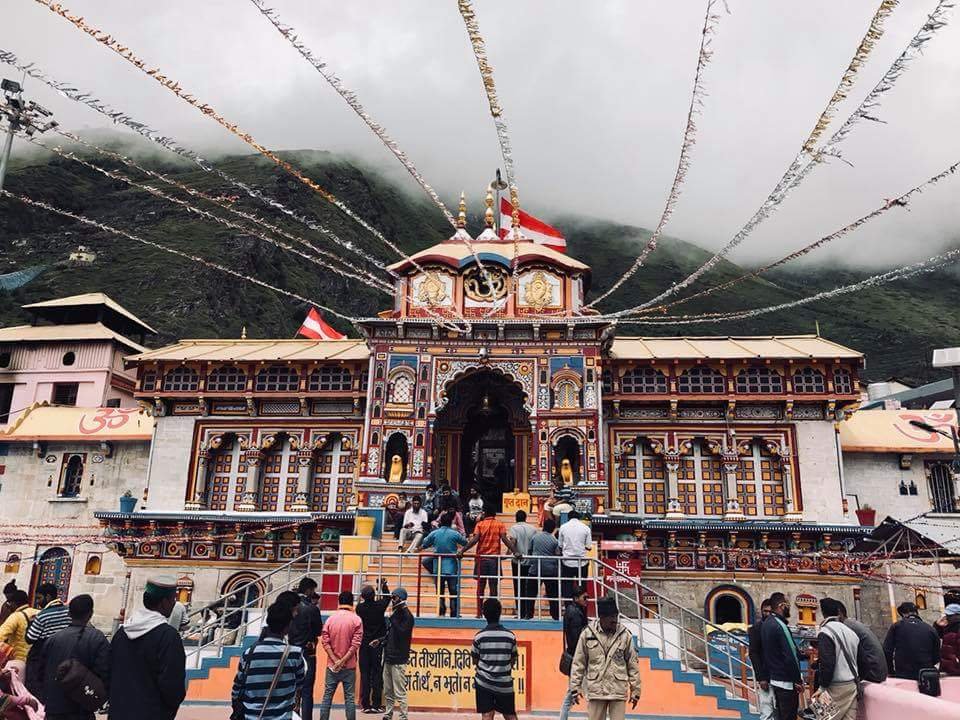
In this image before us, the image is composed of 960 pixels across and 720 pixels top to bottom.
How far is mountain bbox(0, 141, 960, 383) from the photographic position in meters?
67.6

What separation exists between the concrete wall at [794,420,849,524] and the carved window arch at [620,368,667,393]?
14.6 feet

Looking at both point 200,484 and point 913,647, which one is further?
point 200,484

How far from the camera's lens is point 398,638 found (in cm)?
987

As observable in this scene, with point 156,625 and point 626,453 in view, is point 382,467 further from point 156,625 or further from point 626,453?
point 156,625

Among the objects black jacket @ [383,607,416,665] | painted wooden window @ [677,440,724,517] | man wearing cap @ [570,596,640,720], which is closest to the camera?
man wearing cap @ [570,596,640,720]

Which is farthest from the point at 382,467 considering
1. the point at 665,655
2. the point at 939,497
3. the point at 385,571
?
the point at 939,497

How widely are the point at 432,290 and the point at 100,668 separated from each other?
60.5 ft

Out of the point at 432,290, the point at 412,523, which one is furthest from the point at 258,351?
the point at 412,523

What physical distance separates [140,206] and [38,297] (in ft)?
83.7

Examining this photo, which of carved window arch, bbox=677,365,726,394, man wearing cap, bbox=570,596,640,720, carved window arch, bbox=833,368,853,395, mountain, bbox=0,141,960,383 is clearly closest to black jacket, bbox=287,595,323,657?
man wearing cap, bbox=570,596,640,720

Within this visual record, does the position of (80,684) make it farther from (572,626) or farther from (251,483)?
(251,483)

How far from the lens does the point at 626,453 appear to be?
24.7 metres

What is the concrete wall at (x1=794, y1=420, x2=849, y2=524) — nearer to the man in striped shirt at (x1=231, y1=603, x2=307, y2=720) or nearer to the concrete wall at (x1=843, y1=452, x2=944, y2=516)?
the concrete wall at (x1=843, y1=452, x2=944, y2=516)

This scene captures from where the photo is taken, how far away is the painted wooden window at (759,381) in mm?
24219
